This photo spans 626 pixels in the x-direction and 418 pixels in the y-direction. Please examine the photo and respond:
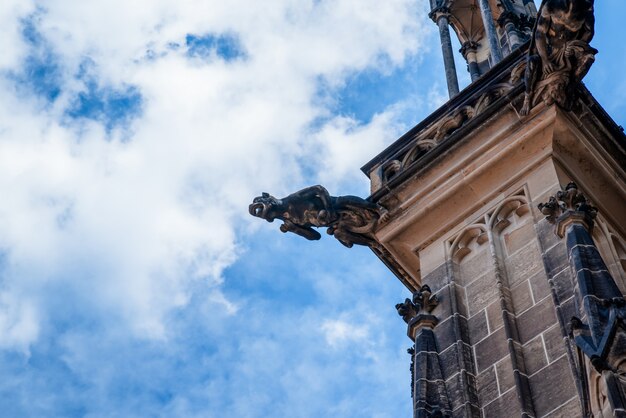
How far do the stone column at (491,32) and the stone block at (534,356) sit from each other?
790 centimetres

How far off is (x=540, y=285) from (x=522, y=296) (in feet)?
0.68

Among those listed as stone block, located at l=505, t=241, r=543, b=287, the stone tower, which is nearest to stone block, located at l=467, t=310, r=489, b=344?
the stone tower

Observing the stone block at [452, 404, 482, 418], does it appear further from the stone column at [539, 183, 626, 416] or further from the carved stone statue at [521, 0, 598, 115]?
the carved stone statue at [521, 0, 598, 115]

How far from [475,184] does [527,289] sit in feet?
7.43

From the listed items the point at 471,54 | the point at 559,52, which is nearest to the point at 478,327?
the point at 559,52

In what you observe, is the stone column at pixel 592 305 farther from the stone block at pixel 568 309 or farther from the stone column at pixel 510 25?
the stone column at pixel 510 25

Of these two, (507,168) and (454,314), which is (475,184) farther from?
(454,314)

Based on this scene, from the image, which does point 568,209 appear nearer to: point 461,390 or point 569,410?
point 461,390

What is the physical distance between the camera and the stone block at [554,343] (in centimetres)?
1042

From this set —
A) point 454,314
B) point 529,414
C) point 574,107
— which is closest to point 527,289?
point 454,314

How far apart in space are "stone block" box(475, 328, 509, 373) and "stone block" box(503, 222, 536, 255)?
4.15ft

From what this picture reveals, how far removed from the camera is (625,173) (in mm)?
13906

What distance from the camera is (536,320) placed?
1105 centimetres

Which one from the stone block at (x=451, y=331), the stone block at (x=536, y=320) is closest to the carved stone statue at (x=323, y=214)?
the stone block at (x=451, y=331)
